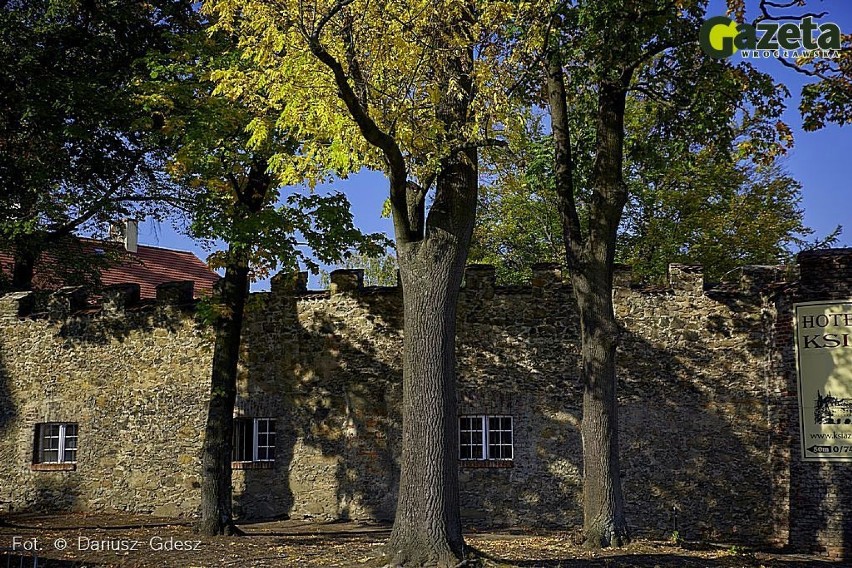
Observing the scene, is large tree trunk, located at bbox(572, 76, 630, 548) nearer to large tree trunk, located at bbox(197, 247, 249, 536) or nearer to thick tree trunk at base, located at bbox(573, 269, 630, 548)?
thick tree trunk at base, located at bbox(573, 269, 630, 548)

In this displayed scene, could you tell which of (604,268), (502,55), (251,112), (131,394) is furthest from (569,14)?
(131,394)

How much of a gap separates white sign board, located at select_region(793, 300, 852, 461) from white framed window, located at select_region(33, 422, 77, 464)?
14.0 metres

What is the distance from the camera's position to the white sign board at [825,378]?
44.1 ft

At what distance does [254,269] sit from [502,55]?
628 centimetres

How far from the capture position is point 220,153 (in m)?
12.7

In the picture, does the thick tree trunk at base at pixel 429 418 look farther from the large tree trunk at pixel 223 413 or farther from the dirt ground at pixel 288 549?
the large tree trunk at pixel 223 413

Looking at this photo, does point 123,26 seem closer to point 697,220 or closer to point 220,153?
point 220,153

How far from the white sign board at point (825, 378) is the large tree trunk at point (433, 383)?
6859 millimetres

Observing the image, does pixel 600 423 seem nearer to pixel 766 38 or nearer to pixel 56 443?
pixel 766 38

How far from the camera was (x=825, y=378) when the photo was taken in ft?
44.8

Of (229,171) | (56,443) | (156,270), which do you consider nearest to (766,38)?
(229,171)

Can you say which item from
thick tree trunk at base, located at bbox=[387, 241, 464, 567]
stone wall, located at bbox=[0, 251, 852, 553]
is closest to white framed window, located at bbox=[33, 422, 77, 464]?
stone wall, located at bbox=[0, 251, 852, 553]

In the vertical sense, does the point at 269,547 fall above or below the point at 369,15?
below

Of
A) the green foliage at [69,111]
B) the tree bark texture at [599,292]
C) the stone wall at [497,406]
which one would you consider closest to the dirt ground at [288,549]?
the tree bark texture at [599,292]
